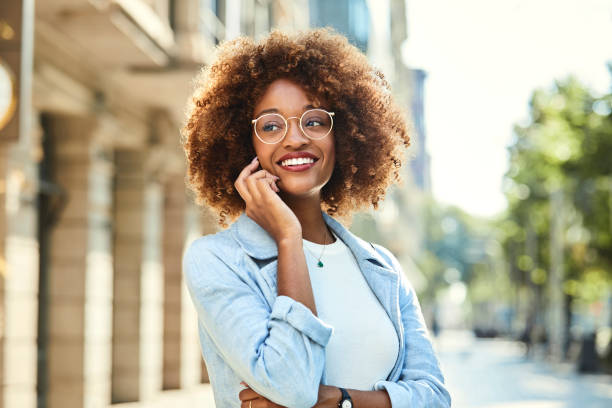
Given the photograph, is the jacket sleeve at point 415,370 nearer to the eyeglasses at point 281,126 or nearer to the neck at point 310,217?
the neck at point 310,217

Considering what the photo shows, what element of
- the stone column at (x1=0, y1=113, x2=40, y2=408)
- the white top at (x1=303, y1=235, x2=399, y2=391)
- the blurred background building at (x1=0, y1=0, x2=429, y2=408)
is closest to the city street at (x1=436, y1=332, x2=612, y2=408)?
→ the blurred background building at (x1=0, y1=0, x2=429, y2=408)

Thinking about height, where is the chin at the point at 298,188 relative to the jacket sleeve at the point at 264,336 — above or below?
above

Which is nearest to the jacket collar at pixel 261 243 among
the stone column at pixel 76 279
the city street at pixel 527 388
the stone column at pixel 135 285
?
the stone column at pixel 76 279

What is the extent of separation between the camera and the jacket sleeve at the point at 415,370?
271cm

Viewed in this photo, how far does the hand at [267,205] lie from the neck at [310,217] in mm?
134

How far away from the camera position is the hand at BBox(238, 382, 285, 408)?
8.20 feet

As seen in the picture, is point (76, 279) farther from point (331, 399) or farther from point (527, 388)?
point (527, 388)

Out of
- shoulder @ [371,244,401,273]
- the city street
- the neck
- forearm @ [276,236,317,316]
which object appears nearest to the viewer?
forearm @ [276,236,317,316]

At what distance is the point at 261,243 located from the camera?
9.00 feet

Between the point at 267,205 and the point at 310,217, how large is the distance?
242 mm

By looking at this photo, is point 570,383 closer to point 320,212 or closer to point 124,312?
point 124,312

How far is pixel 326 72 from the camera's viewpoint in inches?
116

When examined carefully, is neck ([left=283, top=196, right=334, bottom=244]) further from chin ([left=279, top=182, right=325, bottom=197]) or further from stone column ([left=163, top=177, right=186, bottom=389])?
stone column ([left=163, top=177, right=186, bottom=389])

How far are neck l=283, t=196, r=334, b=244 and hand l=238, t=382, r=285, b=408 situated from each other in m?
0.57
